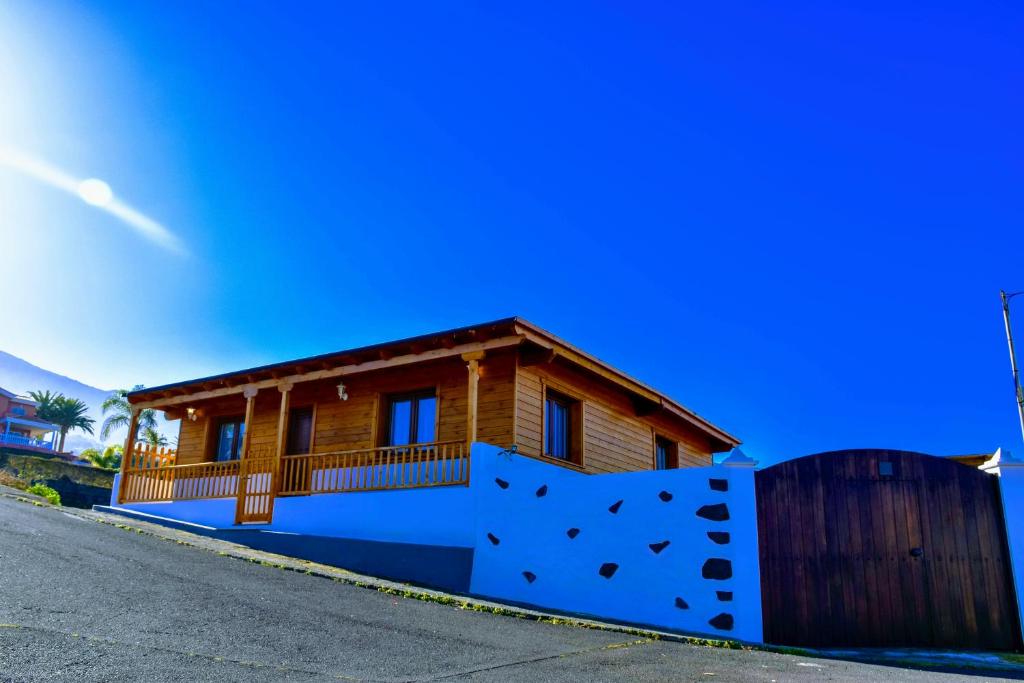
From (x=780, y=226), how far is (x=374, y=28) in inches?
932

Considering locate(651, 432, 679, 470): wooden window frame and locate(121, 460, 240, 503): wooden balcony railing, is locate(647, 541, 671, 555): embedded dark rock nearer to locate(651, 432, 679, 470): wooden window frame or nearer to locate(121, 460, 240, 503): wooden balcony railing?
locate(651, 432, 679, 470): wooden window frame

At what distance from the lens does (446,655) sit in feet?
20.6

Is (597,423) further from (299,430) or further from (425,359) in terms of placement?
(299,430)

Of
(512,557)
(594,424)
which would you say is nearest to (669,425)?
(594,424)

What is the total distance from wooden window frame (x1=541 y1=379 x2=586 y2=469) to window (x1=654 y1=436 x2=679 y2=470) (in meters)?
4.25

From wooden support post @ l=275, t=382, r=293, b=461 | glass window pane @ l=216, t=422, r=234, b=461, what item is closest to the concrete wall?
wooden support post @ l=275, t=382, r=293, b=461

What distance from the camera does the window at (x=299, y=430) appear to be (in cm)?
1714

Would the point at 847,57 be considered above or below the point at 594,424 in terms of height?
above

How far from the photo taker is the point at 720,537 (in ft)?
32.0

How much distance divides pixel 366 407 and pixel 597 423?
15.6 ft

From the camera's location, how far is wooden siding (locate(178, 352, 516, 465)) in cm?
1395

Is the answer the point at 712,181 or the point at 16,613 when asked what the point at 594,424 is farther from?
the point at 712,181

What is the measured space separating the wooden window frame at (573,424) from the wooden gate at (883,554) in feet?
17.4

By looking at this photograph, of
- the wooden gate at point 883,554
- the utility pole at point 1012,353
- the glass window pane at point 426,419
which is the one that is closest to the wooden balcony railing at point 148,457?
the glass window pane at point 426,419
